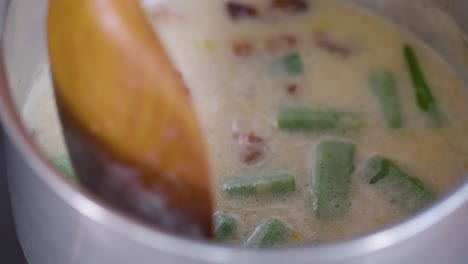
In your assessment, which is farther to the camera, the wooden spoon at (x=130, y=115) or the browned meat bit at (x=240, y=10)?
the browned meat bit at (x=240, y=10)

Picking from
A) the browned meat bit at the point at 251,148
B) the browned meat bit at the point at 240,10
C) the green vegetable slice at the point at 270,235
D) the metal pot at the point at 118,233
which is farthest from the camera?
the browned meat bit at the point at 240,10

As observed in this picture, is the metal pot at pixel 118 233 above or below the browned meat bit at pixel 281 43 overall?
above

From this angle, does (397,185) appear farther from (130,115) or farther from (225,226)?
(130,115)

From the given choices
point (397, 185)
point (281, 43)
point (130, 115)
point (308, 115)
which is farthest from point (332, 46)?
point (130, 115)

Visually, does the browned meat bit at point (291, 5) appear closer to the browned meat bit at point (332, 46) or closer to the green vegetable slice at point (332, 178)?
the browned meat bit at point (332, 46)

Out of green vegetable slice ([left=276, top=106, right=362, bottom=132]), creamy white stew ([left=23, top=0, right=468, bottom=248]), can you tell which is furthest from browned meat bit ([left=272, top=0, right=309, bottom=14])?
green vegetable slice ([left=276, top=106, right=362, bottom=132])

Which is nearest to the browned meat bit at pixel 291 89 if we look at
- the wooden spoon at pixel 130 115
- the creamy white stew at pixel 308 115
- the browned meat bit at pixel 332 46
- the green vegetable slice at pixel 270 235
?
the creamy white stew at pixel 308 115
